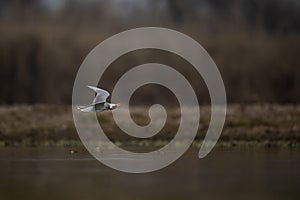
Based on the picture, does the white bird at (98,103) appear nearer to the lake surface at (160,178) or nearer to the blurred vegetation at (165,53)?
the lake surface at (160,178)

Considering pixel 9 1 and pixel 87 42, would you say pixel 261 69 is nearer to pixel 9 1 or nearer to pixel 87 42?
pixel 87 42

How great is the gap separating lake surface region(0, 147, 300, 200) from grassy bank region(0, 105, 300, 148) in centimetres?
278

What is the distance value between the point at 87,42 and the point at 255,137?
20.6ft

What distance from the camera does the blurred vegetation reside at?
27062 mm

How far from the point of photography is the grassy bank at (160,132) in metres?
23.9

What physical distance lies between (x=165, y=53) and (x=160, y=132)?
4.00 metres

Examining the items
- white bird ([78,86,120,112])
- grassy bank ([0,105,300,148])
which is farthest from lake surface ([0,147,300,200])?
grassy bank ([0,105,300,148])

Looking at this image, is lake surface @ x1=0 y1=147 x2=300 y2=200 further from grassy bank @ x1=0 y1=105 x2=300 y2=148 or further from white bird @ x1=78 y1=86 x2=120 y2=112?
grassy bank @ x1=0 y1=105 x2=300 y2=148

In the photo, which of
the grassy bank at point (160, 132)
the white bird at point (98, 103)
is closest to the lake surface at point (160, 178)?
the white bird at point (98, 103)

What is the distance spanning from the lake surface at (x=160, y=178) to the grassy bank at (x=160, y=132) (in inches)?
110

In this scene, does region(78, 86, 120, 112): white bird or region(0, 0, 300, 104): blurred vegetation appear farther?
region(0, 0, 300, 104): blurred vegetation

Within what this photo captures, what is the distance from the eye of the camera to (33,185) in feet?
52.2

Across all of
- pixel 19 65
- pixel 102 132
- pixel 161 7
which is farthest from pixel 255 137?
pixel 19 65

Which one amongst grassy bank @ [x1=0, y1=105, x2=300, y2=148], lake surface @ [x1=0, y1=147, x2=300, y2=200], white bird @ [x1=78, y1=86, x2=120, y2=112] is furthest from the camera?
grassy bank @ [x1=0, y1=105, x2=300, y2=148]
